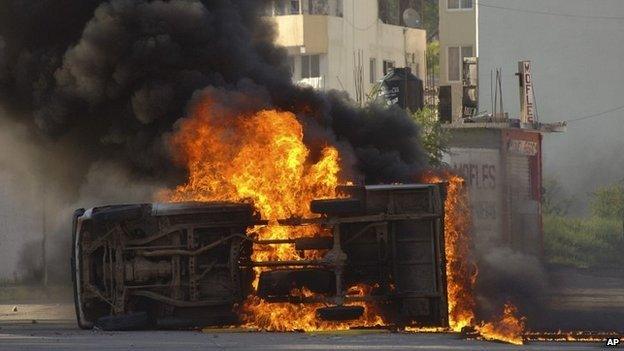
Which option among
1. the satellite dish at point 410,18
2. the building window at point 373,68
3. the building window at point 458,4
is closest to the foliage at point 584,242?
the building window at point 373,68

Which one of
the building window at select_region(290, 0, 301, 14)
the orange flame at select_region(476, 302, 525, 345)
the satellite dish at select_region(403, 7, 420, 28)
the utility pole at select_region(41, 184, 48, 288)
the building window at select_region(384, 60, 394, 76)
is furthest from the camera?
the satellite dish at select_region(403, 7, 420, 28)

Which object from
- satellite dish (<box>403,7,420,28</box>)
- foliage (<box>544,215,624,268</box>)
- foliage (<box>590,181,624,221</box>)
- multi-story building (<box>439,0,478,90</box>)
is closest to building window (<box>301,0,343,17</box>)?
satellite dish (<box>403,7,420,28</box>)

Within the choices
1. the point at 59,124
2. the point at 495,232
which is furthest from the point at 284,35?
the point at 59,124

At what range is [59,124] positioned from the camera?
21.2 metres

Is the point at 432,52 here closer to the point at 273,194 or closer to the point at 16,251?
the point at 16,251

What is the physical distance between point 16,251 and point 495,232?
1296 centimetres

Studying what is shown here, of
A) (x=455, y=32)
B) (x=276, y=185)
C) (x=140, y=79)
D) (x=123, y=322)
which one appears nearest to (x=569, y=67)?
(x=455, y=32)

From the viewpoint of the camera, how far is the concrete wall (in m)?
51.2

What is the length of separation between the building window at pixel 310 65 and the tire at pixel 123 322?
1258 inches

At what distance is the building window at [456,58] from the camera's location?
56.5m

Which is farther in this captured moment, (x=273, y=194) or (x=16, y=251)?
(x=16, y=251)

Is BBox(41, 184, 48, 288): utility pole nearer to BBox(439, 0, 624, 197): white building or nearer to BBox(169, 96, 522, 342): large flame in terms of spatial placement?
BBox(169, 96, 522, 342): large flame

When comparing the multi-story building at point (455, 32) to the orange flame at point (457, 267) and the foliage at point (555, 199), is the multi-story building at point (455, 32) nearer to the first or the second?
the foliage at point (555, 199)

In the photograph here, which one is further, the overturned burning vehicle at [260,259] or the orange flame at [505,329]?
the overturned burning vehicle at [260,259]
